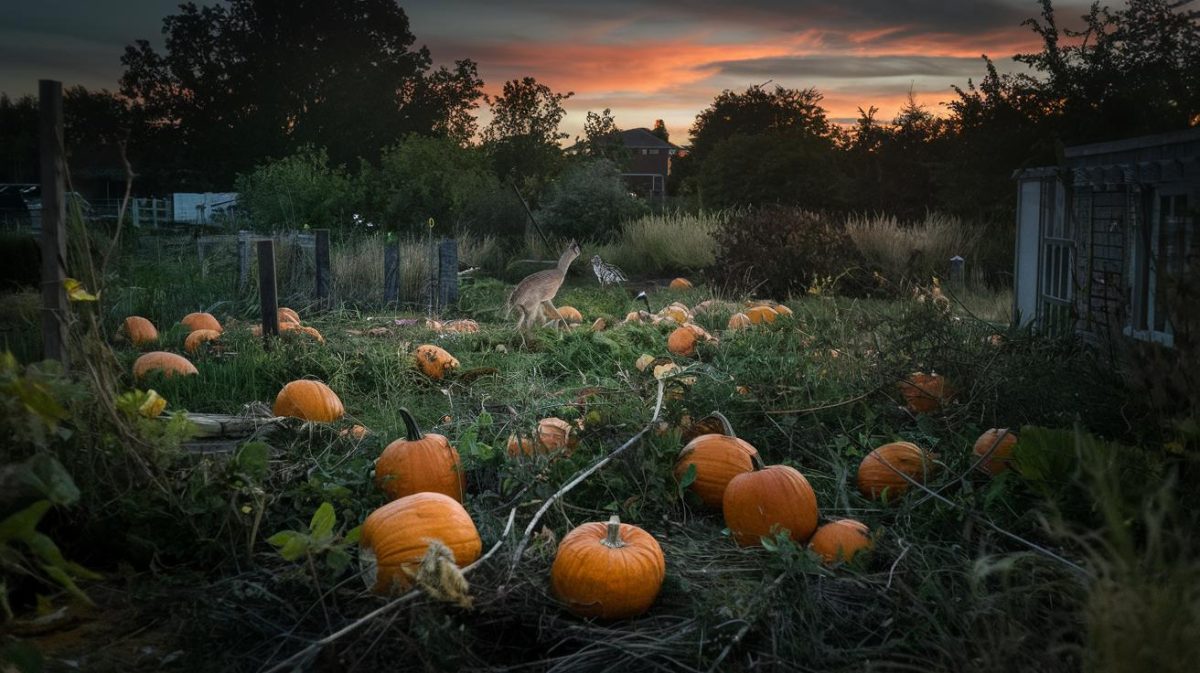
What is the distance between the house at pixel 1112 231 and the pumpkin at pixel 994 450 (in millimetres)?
632

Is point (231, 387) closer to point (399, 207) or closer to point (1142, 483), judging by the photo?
point (1142, 483)

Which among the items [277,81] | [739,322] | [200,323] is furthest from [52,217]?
[277,81]

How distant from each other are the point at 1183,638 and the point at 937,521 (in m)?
1.86

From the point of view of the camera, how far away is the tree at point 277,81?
4538cm

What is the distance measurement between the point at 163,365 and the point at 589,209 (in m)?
16.0

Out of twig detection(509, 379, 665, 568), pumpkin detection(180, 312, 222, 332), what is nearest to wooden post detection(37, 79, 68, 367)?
twig detection(509, 379, 665, 568)

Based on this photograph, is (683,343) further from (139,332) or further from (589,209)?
(589,209)

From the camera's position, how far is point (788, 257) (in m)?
14.0

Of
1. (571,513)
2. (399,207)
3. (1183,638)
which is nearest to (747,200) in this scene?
(399,207)

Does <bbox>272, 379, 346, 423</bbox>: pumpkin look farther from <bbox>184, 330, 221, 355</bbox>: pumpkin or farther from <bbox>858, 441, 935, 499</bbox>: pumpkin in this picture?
<bbox>858, 441, 935, 499</bbox>: pumpkin

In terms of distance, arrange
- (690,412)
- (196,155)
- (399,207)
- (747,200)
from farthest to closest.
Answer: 1. (196,155)
2. (747,200)
3. (399,207)
4. (690,412)

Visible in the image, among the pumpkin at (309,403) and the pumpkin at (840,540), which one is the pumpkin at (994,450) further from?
the pumpkin at (309,403)

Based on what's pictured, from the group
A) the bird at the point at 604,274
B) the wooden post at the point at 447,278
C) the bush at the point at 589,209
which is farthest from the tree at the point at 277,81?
the wooden post at the point at 447,278

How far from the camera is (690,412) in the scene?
4.49 meters
